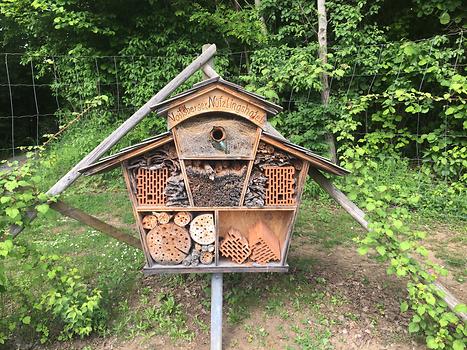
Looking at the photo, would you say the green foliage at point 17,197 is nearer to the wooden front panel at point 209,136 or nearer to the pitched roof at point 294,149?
the wooden front panel at point 209,136

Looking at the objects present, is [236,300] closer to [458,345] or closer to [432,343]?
[432,343]

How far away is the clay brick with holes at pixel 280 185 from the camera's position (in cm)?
259

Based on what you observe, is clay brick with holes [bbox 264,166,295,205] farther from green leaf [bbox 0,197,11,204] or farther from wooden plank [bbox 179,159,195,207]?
green leaf [bbox 0,197,11,204]

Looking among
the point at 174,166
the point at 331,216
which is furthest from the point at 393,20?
the point at 174,166

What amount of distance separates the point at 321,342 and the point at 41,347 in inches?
84.5

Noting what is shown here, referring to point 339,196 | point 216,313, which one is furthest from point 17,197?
point 339,196

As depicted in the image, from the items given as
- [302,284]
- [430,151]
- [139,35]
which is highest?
[139,35]

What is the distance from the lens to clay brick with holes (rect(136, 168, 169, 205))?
2555 millimetres

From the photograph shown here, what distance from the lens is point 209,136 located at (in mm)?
2498

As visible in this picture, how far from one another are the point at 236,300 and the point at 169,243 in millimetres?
1018

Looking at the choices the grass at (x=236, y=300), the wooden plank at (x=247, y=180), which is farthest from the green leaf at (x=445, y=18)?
the wooden plank at (x=247, y=180)

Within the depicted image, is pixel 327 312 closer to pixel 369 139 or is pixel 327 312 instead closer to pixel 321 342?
pixel 321 342

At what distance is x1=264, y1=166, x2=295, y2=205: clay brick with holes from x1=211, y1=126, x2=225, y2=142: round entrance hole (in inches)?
15.2

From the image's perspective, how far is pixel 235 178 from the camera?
255cm
